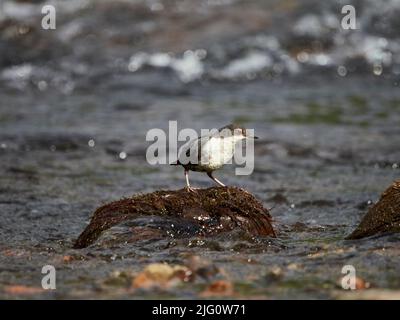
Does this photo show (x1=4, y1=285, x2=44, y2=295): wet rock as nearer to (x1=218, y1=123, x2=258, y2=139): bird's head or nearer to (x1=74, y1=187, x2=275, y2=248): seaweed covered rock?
(x1=74, y1=187, x2=275, y2=248): seaweed covered rock

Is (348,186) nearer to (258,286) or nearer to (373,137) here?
(373,137)

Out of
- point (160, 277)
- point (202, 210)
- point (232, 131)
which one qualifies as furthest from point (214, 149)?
point (160, 277)

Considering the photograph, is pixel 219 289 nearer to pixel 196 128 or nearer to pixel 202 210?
pixel 202 210

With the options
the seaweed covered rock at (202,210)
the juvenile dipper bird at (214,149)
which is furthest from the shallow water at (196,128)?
the juvenile dipper bird at (214,149)

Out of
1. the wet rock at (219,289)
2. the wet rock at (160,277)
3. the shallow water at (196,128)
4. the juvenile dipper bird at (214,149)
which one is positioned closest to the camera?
the wet rock at (219,289)

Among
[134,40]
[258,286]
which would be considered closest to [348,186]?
[258,286]

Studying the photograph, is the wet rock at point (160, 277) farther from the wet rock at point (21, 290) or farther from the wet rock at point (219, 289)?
the wet rock at point (21, 290)
